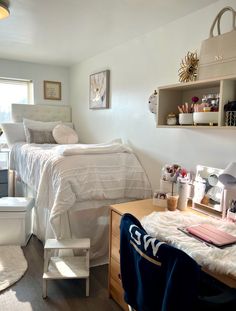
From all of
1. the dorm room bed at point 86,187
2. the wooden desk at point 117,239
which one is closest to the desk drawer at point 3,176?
the dorm room bed at point 86,187

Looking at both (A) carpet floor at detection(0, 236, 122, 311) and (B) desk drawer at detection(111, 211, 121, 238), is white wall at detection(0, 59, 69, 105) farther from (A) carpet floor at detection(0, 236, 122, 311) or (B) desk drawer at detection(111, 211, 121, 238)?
(B) desk drawer at detection(111, 211, 121, 238)

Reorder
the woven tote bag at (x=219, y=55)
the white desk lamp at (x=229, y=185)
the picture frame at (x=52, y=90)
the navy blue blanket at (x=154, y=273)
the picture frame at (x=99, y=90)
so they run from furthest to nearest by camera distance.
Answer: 1. the picture frame at (x=52, y=90)
2. the picture frame at (x=99, y=90)
3. the white desk lamp at (x=229, y=185)
4. the woven tote bag at (x=219, y=55)
5. the navy blue blanket at (x=154, y=273)

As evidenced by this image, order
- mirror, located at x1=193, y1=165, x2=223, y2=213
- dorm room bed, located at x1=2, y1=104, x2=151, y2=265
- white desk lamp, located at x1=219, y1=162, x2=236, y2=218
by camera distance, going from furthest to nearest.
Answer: dorm room bed, located at x1=2, y1=104, x2=151, y2=265
mirror, located at x1=193, y1=165, x2=223, y2=213
white desk lamp, located at x1=219, y1=162, x2=236, y2=218

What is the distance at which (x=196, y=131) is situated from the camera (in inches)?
81.2

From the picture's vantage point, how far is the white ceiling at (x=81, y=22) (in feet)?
6.43

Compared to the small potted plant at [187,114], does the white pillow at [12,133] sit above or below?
below

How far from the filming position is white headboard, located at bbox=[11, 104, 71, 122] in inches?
157

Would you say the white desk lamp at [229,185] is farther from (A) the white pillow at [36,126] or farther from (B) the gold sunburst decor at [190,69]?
(A) the white pillow at [36,126]

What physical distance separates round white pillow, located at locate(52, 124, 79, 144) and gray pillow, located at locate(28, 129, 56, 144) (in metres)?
0.06

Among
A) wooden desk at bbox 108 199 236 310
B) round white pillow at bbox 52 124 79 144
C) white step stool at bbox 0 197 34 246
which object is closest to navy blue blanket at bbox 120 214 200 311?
wooden desk at bbox 108 199 236 310

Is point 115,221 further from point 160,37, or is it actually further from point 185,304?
point 160,37

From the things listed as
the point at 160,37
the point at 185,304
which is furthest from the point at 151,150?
the point at 185,304

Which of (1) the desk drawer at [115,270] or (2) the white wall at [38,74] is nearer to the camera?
(1) the desk drawer at [115,270]

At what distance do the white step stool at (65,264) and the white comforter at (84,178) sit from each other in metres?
0.15
